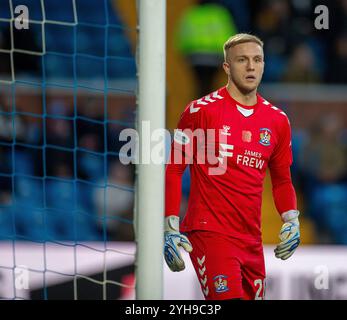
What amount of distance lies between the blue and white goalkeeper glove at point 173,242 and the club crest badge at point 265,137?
0.50 m

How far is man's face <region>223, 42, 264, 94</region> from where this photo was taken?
400 centimetres

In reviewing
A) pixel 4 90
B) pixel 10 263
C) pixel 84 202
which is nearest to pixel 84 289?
pixel 10 263

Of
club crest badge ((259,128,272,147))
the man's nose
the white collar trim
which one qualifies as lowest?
club crest badge ((259,128,272,147))

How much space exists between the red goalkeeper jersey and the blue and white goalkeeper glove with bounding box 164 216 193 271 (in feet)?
0.15

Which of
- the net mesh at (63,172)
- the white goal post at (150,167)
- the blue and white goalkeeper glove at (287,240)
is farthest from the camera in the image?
the net mesh at (63,172)

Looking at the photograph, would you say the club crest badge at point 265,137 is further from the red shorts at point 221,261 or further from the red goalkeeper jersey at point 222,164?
the red shorts at point 221,261

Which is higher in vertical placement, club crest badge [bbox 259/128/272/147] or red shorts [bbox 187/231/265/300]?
club crest badge [bbox 259/128/272/147]

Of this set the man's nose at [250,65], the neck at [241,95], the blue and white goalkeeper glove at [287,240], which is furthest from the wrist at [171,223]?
the man's nose at [250,65]

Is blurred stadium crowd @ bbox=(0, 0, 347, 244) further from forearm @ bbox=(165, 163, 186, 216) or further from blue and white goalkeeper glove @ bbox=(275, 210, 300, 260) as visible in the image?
blue and white goalkeeper glove @ bbox=(275, 210, 300, 260)

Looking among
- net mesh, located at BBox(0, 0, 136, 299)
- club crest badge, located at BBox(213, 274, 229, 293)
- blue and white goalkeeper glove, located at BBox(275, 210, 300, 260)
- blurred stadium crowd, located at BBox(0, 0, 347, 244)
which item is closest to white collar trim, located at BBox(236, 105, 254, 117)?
blue and white goalkeeper glove, located at BBox(275, 210, 300, 260)

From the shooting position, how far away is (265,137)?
4.09m

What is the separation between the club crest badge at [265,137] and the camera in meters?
4.08
